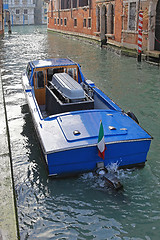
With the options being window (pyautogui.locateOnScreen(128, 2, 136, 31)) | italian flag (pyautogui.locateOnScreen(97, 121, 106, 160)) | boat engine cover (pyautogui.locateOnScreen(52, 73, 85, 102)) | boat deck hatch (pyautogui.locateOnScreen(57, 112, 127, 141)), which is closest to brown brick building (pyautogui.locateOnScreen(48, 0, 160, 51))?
window (pyautogui.locateOnScreen(128, 2, 136, 31))

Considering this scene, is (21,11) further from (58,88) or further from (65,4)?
(58,88)

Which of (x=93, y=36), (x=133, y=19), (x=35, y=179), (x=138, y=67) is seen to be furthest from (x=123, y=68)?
(x=93, y=36)

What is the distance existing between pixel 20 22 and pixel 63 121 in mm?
71364

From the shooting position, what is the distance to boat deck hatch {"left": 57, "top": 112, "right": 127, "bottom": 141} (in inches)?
179

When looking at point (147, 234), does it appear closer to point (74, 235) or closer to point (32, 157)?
point (74, 235)

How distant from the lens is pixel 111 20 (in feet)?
77.5

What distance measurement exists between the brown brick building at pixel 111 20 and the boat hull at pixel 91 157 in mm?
11316

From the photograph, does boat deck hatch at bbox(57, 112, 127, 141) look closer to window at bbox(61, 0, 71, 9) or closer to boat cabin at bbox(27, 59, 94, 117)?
boat cabin at bbox(27, 59, 94, 117)

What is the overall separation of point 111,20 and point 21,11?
5269 centimetres

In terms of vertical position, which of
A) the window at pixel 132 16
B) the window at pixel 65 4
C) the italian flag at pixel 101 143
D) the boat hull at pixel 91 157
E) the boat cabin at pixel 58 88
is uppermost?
the window at pixel 65 4

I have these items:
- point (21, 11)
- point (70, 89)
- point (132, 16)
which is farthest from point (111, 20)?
point (21, 11)

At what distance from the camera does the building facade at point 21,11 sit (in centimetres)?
7031

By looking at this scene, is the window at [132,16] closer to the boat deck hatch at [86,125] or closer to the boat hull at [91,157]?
the boat deck hatch at [86,125]

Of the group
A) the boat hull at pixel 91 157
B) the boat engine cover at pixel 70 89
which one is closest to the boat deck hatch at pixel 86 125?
the boat hull at pixel 91 157
